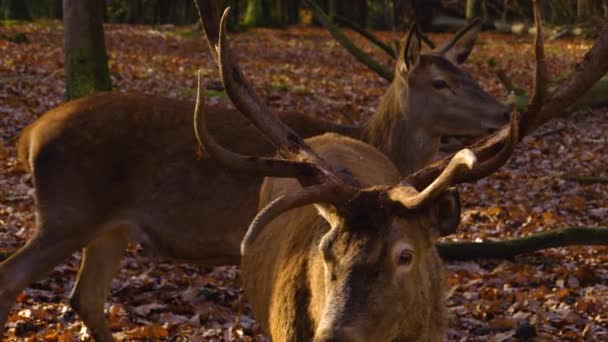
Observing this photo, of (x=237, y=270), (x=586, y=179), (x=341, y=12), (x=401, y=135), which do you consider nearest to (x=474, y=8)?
(x=341, y=12)

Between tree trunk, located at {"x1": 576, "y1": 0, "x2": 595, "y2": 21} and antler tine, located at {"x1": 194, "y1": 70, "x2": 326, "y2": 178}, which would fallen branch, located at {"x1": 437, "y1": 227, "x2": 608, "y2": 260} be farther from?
tree trunk, located at {"x1": 576, "y1": 0, "x2": 595, "y2": 21}

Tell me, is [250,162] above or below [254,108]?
below

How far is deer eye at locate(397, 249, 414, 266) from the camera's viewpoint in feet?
12.8

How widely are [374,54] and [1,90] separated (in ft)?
41.2

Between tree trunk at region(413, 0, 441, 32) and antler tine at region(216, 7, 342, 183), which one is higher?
antler tine at region(216, 7, 342, 183)

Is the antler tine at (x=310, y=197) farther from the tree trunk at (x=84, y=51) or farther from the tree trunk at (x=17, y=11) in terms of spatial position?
the tree trunk at (x=17, y=11)

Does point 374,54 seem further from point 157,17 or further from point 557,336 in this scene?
point 557,336

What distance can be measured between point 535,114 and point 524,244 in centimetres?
370

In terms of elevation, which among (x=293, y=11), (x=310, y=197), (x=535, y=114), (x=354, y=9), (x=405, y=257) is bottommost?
(x=293, y=11)

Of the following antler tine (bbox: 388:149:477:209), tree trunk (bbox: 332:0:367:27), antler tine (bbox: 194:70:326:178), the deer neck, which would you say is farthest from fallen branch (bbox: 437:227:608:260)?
tree trunk (bbox: 332:0:367:27)

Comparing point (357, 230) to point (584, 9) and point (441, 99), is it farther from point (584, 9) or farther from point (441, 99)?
point (584, 9)

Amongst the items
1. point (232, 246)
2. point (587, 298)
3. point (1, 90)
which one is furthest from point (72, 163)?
point (1, 90)

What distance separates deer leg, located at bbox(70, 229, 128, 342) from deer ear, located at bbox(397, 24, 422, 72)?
301 centimetres

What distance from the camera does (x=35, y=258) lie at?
6367 millimetres
